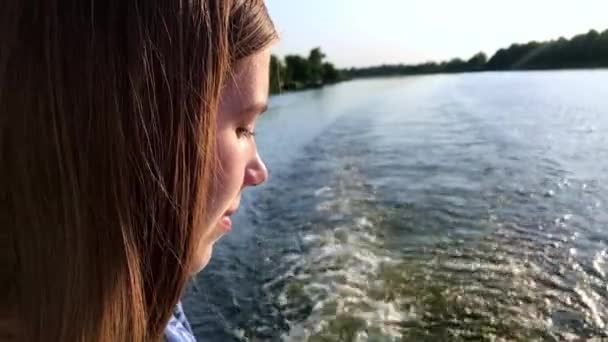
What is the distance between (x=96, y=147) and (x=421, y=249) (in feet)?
14.9

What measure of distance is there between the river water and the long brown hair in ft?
10.2

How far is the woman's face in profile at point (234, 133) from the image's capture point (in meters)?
0.86

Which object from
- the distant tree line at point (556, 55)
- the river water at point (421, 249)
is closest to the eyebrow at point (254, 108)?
the river water at point (421, 249)

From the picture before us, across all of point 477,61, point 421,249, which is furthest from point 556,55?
point 421,249

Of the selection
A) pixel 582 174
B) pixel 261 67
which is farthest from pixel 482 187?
pixel 261 67

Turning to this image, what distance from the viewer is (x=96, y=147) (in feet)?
2.36

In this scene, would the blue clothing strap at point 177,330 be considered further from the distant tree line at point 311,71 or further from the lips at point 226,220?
the distant tree line at point 311,71

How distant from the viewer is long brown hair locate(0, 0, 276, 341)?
2.28 feet

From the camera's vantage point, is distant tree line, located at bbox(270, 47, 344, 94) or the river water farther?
distant tree line, located at bbox(270, 47, 344, 94)

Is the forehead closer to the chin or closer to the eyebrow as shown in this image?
the eyebrow

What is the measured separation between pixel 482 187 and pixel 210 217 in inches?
254

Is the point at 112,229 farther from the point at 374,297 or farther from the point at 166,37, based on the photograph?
the point at 374,297

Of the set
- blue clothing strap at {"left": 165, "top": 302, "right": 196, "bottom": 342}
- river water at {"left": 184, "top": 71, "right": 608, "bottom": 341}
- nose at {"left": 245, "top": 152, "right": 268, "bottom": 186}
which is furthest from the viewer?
river water at {"left": 184, "top": 71, "right": 608, "bottom": 341}

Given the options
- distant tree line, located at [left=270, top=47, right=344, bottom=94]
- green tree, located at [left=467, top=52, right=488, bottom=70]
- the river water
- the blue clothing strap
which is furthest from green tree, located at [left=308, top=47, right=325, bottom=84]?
the blue clothing strap
